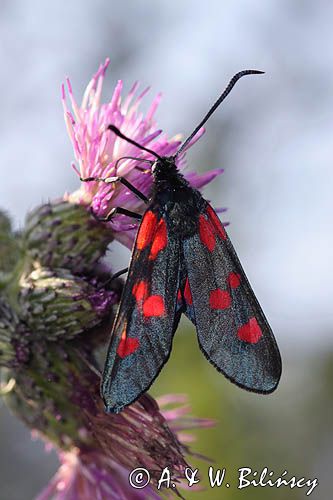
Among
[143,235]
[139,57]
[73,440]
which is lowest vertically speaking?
[73,440]

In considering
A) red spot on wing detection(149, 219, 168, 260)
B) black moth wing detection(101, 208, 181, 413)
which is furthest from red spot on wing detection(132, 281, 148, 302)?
red spot on wing detection(149, 219, 168, 260)

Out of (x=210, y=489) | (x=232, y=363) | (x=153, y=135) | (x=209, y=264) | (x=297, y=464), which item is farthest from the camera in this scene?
(x=297, y=464)

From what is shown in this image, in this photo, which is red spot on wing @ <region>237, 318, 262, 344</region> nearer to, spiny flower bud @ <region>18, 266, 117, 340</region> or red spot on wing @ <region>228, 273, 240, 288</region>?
red spot on wing @ <region>228, 273, 240, 288</region>

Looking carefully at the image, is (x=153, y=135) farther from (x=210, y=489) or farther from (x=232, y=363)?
(x=210, y=489)

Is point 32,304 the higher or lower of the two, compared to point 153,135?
lower

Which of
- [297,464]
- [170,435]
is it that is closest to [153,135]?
[170,435]

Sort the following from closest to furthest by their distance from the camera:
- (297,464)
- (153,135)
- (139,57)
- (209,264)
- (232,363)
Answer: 1. (232,363)
2. (209,264)
3. (153,135)
4. (297,464)
5. (139,57)

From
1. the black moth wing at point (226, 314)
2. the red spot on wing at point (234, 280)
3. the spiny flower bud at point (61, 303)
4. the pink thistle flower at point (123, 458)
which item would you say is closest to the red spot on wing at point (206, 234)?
the black moth wing at point (226, 314)
